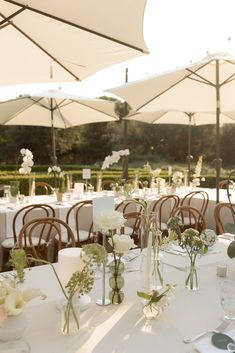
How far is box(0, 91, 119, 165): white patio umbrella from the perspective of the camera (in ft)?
26.4

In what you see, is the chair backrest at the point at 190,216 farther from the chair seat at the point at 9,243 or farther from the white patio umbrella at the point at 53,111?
the white patio umbrella at the point at 53,111

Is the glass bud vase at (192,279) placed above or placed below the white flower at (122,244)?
below

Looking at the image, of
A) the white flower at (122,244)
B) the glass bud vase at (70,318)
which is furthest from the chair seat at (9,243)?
the glass bud vase at (70,318)

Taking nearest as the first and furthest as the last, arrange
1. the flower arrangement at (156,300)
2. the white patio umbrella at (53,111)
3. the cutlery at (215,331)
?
the cutlery at (215,331)
the flower arrangement at (156,300)
the white patio umbrella at (53,111)

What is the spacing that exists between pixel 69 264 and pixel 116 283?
22 cm

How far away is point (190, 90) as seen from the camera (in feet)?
20.0

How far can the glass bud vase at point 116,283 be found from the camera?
1.75 metres

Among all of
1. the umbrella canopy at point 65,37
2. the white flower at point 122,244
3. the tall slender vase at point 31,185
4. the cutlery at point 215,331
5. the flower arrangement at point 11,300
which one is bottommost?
the cutlery at point 215,331

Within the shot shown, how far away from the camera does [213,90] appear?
618 cm

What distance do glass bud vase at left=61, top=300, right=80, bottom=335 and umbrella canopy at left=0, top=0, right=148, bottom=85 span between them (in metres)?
2.18

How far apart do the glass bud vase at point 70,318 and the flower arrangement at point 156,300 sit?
25 cm

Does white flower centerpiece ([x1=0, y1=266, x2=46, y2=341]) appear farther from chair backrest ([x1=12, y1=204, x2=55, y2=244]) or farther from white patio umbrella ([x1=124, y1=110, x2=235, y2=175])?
white patio umbrella ([x1=124, y1=110, x2=235, y2=175])

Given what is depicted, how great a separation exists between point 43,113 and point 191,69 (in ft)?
13.7

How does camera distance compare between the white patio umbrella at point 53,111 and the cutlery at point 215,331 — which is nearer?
the cutlery at point 215,331
